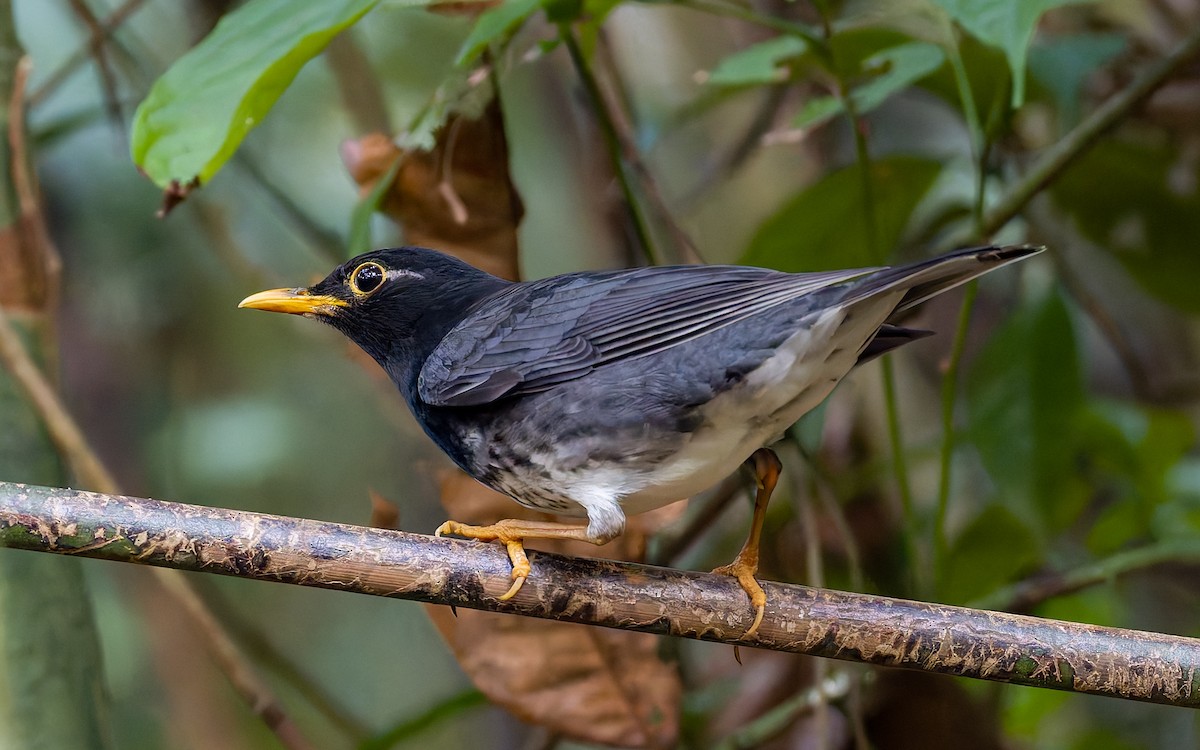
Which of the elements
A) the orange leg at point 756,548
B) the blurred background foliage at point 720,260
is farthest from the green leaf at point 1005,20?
the orange leg at point 756,548

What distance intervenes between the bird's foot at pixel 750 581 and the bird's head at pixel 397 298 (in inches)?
35.4

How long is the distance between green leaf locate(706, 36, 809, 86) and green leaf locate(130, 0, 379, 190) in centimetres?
110

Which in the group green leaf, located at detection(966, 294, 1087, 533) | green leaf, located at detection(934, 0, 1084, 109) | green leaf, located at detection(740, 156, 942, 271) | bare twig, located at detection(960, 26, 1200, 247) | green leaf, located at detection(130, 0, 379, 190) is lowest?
green leaf, located at detection(966, 294, 1087, 533)

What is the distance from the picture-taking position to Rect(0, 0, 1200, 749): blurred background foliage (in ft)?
9.75

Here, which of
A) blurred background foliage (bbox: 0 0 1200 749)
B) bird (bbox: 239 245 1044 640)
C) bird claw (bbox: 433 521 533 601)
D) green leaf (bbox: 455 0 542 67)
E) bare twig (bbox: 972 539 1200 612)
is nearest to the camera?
bird claw (bbox: 433 521 533 601)

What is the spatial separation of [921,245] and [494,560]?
2.47 metres

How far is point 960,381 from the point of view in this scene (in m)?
5.00

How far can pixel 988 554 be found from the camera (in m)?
3.48

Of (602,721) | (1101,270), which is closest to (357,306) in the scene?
(602,721)

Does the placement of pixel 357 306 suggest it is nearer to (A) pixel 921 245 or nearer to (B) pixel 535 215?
(A) pixel 921 245

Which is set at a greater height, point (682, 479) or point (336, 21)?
point (336, 21)

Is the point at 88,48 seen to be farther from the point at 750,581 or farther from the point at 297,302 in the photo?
the point at 750,581

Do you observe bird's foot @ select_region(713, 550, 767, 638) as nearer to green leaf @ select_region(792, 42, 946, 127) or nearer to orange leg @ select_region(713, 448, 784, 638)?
orange leg @ select_region(713, 448, 784, 638)

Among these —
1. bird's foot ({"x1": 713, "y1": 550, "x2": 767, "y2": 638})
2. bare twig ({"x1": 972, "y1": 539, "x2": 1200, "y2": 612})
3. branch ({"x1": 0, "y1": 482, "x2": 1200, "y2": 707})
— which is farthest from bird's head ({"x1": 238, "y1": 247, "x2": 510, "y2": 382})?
bare twig ({"x1": 972, "y1": 539, "x2": 1200, "y2": 612})
